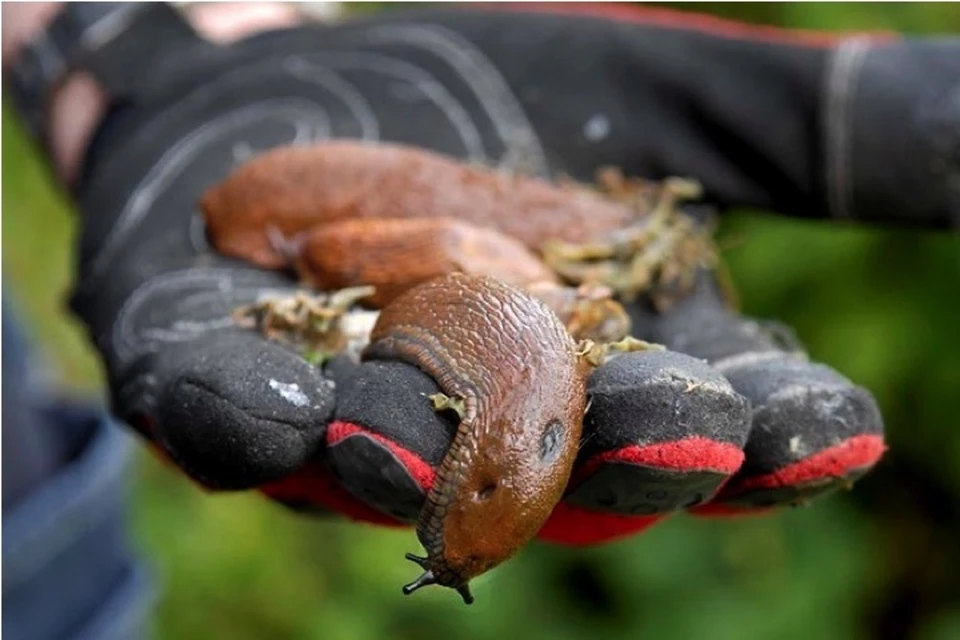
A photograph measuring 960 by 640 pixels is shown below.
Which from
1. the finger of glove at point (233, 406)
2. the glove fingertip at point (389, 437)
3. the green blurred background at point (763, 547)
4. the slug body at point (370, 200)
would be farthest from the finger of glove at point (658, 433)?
the green blurred background at point (763, 547)

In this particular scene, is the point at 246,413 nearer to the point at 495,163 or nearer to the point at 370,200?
the point at 370,200

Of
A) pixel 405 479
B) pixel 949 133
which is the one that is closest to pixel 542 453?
pixel 405 479

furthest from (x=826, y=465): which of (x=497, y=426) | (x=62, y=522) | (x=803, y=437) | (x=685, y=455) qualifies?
(x=62, y=522)

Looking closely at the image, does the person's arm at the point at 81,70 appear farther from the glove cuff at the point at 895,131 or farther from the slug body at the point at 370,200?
the glove cuff at the point at 895,131

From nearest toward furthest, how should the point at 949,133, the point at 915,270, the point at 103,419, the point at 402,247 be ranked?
the point at 402,247 < the point at 949,133 < the point at 103,419 < the point at 915,270

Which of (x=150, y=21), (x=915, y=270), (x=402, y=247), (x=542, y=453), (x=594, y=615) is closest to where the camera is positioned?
(x=542, y=453)

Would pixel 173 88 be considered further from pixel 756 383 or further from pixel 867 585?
pixel 867 585
